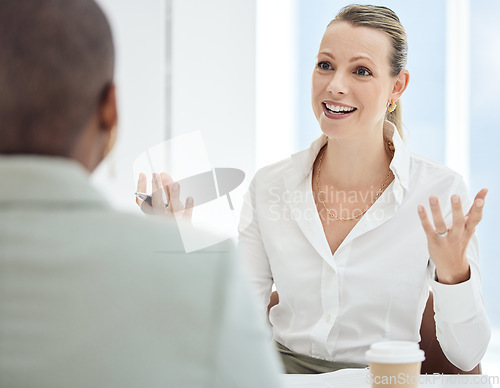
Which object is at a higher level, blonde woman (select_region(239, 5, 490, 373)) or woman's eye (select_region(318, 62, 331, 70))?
woman's eye (select_region(318, 62, 331, 70))

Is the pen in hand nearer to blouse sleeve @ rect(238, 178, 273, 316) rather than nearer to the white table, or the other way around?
blouse sleeve @ rect(238, 178, 273, 316)

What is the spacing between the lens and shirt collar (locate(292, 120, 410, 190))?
183 centimetres

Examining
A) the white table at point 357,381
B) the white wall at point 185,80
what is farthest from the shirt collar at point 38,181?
the white wall at point 185,80

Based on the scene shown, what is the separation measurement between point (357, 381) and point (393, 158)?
0.79m

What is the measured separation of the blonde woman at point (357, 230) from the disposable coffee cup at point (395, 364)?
440 millimetres

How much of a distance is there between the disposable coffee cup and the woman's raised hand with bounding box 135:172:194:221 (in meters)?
0.70

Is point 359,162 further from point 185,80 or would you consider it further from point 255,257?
point 185,80

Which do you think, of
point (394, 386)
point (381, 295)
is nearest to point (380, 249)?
point (381, 295)

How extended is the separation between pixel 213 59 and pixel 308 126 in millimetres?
926

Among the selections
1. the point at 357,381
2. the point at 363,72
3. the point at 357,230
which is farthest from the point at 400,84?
the point at 357,381

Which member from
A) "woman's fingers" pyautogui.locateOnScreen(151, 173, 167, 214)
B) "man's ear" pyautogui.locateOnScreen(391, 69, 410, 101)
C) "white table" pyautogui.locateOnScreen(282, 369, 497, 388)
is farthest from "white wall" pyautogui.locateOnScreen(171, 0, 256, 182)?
"white table" pyautogui.locateOnScreen(282, 369, 497, 388)

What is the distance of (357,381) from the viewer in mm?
1284

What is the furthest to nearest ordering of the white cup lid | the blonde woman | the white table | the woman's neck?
the woman's neck
the blonde woman
the white table
the white cup lid

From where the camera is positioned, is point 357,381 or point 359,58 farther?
point 359,58
